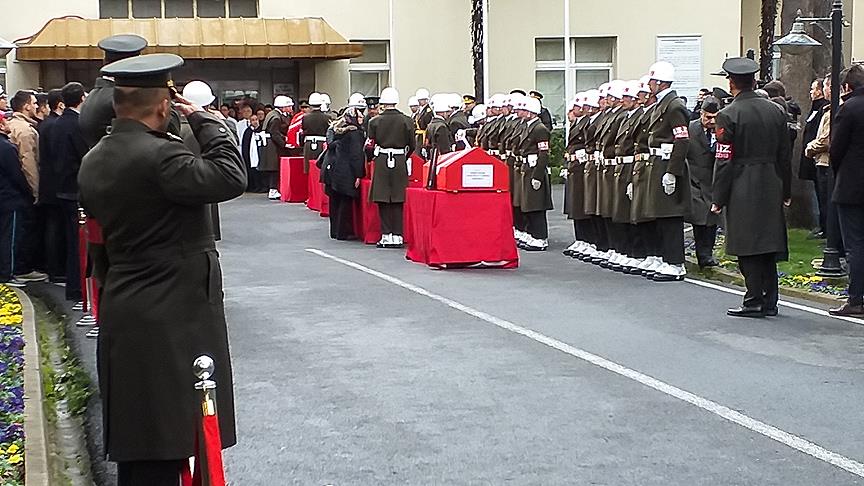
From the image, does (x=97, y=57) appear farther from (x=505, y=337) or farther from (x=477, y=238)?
(x=505, y=337)

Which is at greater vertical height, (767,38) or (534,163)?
(767,38)

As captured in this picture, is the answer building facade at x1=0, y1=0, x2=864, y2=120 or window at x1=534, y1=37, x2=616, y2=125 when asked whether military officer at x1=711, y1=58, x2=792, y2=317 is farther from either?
window at x1=534, y1=37, x2=616, y2=125

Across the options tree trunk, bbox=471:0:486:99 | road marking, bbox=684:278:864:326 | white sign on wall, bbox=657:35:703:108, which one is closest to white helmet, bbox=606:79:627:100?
road marking, bbox=684:278:864:326

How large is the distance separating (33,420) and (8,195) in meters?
7.03

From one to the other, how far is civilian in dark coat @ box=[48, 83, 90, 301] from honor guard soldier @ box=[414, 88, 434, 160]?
7691 millimetres

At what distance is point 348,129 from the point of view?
19.7 meters

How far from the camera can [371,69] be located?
34.8m

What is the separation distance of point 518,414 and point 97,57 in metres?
25.1

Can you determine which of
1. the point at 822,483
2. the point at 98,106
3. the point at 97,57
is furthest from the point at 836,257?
the point at 97,57

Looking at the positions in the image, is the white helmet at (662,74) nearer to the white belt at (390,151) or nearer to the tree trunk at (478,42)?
the white belt at (390,151)

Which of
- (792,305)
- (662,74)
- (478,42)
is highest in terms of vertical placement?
(478,42)

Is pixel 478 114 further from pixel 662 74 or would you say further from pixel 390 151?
pixel 662 74

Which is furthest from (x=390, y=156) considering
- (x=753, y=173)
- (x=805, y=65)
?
(x=753, y=173)

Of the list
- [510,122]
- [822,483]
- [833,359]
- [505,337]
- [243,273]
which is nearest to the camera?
[822,483]
